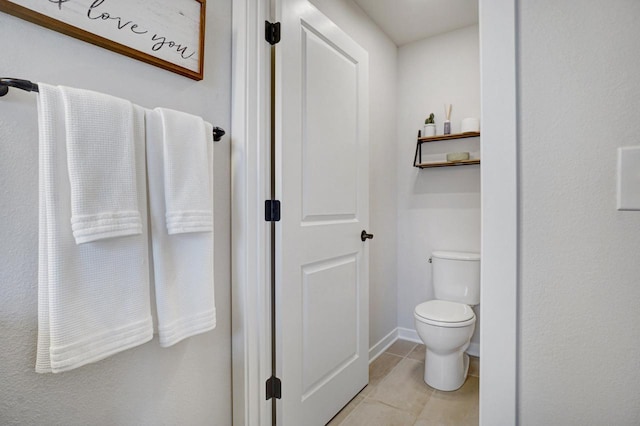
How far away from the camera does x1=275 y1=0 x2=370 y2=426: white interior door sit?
1402 millimetres

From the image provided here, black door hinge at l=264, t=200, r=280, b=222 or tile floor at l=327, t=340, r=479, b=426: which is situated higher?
black door hinge at l=264, t=200, r=280, b=222

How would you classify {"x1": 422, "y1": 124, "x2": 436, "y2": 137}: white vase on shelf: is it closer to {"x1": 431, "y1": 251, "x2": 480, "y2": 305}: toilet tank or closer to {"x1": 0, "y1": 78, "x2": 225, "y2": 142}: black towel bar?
{"x1": 431, "y1": 251, "x2": 480, "y2": 305}: toilet tank

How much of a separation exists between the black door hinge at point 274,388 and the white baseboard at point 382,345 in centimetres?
108

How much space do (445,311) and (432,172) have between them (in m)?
1.11

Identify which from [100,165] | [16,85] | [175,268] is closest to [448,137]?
[175,268]

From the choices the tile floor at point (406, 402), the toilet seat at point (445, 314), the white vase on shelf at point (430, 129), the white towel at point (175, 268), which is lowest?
the tile floor at point (406, 402)

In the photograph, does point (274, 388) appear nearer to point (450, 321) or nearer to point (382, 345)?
point (450, 321)

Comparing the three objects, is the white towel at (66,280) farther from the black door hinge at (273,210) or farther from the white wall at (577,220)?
the white wall at (577,220)

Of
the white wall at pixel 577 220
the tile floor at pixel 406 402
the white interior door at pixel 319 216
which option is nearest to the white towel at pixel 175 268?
the white interior door at pixel 319 216

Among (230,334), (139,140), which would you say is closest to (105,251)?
(139,140)

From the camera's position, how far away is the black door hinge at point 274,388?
1385mm

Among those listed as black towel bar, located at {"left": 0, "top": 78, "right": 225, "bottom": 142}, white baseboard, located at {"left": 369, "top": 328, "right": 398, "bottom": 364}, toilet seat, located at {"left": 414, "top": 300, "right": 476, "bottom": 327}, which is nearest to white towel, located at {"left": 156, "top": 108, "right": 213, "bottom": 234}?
black towel bar, located at {"left": 0, "top": 78, "right": 225, "bottom": 142}

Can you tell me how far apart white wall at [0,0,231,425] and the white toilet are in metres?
1.22

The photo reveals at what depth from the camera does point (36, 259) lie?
81cm
